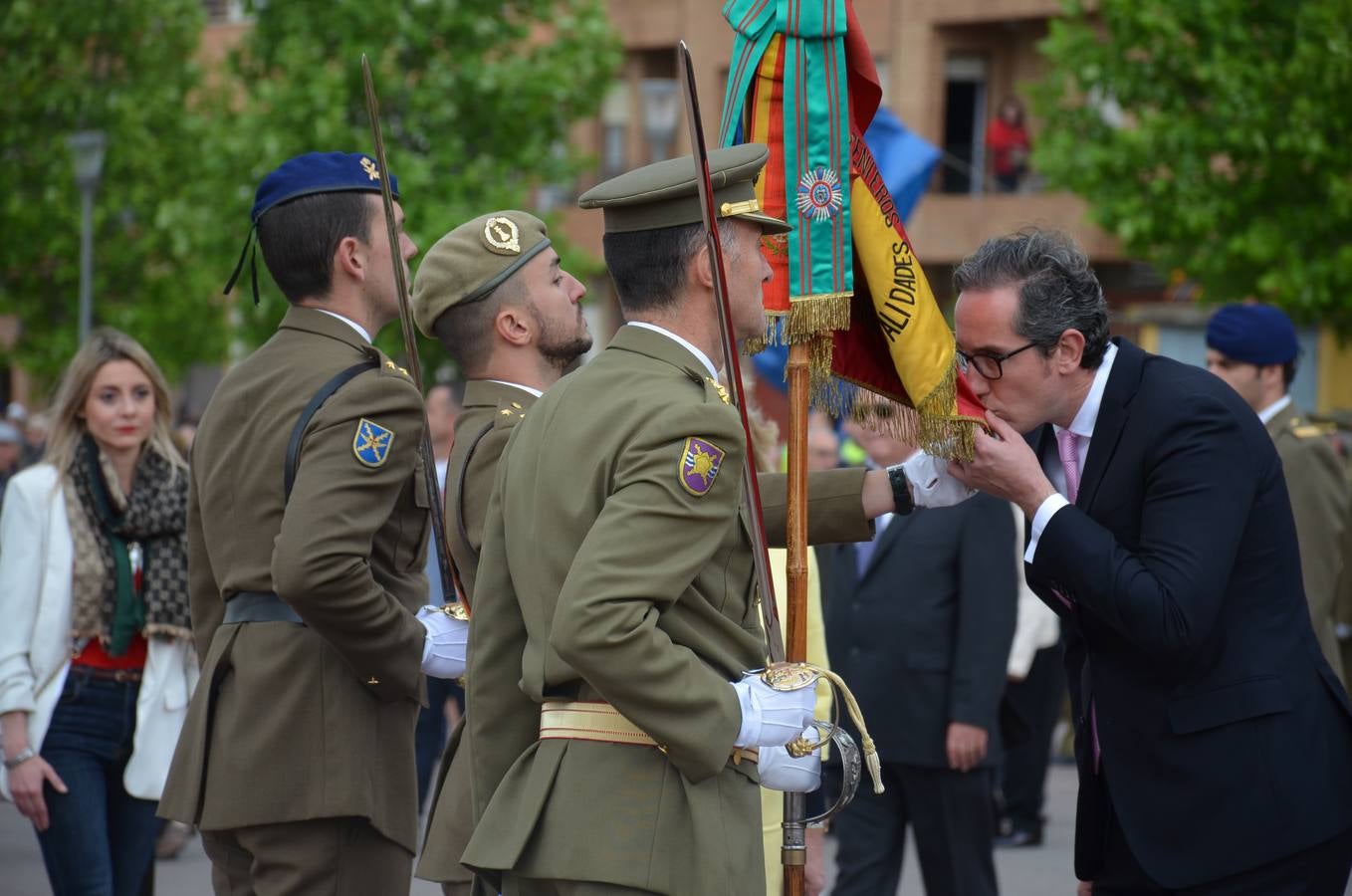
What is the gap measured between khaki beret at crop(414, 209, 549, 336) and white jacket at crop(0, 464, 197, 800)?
162cm

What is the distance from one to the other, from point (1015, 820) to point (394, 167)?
1317cm

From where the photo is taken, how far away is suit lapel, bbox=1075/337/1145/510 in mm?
3699

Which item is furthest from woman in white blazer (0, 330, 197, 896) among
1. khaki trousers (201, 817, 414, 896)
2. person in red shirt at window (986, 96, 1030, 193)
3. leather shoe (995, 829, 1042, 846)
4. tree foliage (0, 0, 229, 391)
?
person in red shirt at window (986, 96, 1030, 193)

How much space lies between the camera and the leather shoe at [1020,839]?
31.7 feet

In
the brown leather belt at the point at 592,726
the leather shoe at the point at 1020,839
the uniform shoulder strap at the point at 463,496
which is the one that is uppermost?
the uniform shoulder strap at the point at 463,496

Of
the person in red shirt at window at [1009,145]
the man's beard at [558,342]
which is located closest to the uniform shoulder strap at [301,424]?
the man's beard at [558,342]

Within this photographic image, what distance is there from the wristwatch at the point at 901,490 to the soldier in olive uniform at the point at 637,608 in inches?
33.9

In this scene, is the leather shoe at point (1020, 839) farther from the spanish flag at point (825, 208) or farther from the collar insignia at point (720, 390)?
the collar insignia at point (720, 390)

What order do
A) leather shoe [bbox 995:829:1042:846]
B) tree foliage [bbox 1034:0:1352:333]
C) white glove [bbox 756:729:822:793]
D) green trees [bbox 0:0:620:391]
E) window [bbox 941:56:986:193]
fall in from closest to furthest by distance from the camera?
1. white glove [bbox 756:729:822:793]
2. leather shoe [bbox 995:829:1042:846]
3. tree foliage [bbox 1034:0:1352:333]
4. green trees [bbox 0:0:620:391]
5. window [bbox 941:56:986:193]

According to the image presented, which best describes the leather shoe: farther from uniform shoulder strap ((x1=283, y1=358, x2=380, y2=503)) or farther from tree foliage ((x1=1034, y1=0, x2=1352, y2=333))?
tree foliage ((x1=1034, y1=0, x2=1352, y2=333))

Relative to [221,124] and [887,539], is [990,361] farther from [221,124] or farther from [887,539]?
[221,124]

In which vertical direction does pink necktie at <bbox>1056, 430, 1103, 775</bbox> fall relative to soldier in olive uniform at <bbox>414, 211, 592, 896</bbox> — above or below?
below

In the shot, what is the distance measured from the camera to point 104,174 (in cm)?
2667

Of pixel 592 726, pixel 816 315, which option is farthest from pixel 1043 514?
pixel 592 726
